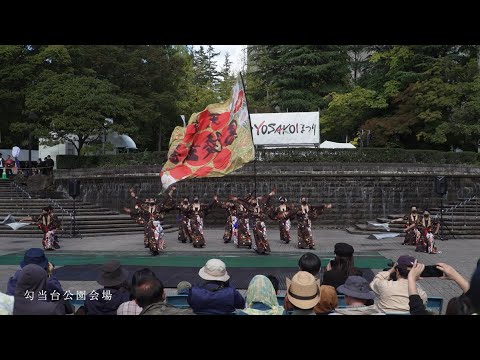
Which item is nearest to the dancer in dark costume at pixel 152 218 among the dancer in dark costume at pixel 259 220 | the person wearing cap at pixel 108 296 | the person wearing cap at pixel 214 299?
the dancer in dark costume at pixel 259 220

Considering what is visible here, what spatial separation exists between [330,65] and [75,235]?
22947 millimetres

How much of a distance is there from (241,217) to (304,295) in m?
12.6

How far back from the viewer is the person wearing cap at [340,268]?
6.81m

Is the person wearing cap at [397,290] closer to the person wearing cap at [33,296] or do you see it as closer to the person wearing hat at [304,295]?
the person wearing hat at [304,295]

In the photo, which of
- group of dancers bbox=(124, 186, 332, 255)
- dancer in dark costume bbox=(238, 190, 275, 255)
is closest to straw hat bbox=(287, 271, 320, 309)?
dancer in dark costume bbox=(238, 190, 275, 255)

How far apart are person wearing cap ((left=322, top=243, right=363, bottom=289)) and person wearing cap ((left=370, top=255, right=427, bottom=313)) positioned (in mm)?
1342

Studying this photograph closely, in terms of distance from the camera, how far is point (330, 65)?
3747 centimetres

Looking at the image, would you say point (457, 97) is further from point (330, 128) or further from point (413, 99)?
point (330, 128)

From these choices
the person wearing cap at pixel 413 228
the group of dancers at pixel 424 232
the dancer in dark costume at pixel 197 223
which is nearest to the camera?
the group of dancers at pixel 424 232

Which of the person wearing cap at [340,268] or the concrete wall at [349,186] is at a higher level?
the concrete wall at [349,186]

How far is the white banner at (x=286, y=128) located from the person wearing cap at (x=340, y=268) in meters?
21.2

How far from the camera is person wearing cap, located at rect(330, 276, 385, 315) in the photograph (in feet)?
16.9

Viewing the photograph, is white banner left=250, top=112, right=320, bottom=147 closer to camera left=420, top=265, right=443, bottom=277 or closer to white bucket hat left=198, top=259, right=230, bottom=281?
white bucket hat left=198, top=259, right=230, bottom=281
